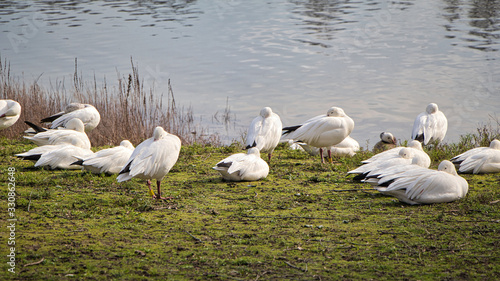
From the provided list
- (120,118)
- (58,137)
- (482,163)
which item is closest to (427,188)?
(482,163)

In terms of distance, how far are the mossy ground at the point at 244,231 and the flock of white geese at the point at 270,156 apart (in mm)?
197

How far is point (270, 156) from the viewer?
30.8 ft

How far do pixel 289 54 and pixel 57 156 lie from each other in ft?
52.8

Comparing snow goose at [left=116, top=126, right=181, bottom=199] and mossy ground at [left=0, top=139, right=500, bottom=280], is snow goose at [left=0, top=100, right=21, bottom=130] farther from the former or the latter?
snow goose at [left=116, top=126, right=181, bottom=199]

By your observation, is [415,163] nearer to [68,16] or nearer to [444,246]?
[444,246]

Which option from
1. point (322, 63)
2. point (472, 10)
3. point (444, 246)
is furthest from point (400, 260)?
point (472, 10)

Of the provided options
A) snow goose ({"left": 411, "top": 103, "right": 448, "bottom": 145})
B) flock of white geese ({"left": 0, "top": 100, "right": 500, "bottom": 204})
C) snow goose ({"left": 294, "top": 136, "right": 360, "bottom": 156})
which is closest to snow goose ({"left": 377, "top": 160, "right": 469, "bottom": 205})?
flock of white geese ({"left": 0, "top": 100, "right": 500, "bottom": 204})

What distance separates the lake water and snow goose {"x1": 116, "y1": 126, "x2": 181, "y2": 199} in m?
7.47

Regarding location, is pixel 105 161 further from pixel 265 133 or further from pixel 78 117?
pixel 78 117

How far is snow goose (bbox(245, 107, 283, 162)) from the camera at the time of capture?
29.6ft

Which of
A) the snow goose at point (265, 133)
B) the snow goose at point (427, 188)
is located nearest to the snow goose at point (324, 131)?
the snow goose at point (265, 133)

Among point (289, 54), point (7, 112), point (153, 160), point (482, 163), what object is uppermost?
point (153, 160)

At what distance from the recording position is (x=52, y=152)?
833 centimetres

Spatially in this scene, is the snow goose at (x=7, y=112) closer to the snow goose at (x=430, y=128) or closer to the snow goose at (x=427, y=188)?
the snow goose at (x=427, y=188)
